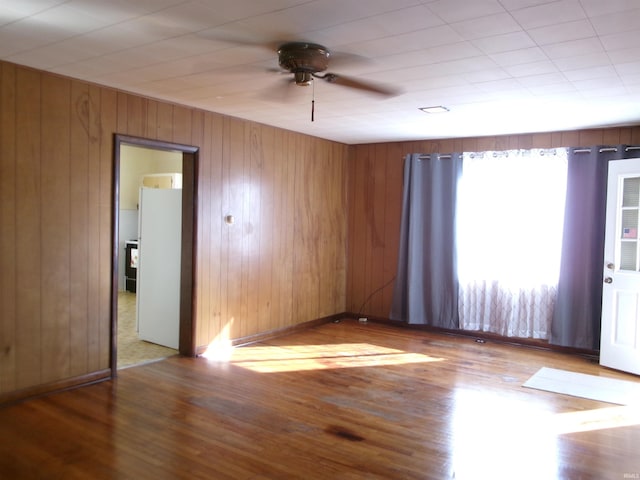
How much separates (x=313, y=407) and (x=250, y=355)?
1.48m

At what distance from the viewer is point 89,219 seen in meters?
3.94

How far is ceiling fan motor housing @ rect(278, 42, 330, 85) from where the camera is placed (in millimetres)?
2875

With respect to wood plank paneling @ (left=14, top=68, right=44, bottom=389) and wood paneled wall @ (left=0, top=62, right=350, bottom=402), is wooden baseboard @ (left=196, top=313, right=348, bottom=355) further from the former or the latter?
wood plank paneling @ (left=14, top=68, right=44, bottom=389)

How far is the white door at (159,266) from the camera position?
16.5 feet

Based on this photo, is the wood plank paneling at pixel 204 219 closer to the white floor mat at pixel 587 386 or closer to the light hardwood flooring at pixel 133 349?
the light hardwood flooring at pixel 133 349

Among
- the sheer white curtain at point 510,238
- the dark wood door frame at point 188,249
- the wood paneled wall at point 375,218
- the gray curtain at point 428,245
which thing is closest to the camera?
the dark wood door frame at point 188,249

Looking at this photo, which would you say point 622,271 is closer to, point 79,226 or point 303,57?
point 303,57

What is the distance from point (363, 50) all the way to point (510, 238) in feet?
11.5

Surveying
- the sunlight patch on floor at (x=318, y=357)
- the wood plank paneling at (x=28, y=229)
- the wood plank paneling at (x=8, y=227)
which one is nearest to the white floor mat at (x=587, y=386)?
the sunlight patch on floor at (x=318, y=357)

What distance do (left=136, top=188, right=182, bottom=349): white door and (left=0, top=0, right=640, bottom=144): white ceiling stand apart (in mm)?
1171

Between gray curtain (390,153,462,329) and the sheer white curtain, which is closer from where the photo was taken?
the sheer white curtain

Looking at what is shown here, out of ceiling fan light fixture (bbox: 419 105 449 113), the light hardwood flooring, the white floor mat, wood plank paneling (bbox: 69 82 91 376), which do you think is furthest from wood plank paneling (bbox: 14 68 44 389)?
the white floor mat

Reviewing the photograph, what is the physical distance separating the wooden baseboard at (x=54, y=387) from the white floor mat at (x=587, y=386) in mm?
3509

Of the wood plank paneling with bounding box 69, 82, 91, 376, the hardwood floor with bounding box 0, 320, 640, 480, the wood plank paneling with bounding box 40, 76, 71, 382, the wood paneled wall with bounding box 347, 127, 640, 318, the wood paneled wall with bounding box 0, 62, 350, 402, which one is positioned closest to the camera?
the hardwood floor with bounding box 0, 320, 640, 480
